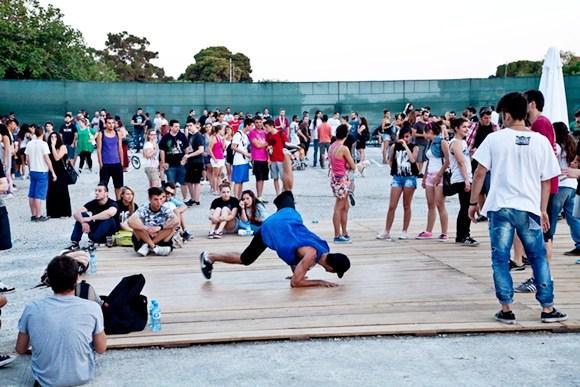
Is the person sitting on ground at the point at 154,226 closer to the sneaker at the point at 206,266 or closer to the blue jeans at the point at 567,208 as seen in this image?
the sneaker at the point at 206,266

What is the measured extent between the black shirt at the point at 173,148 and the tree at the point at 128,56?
82.9 metres

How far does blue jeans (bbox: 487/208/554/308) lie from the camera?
6.25 metres

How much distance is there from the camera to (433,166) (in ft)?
34.5

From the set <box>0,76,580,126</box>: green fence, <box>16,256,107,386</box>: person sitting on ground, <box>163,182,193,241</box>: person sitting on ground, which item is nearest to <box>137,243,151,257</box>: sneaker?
<box>163,182,193,241</box>: person sitting on ground

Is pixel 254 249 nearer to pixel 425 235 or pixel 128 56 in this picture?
pixel 425 235

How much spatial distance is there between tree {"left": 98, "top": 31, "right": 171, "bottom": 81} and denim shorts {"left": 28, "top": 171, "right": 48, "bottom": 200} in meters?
84.1

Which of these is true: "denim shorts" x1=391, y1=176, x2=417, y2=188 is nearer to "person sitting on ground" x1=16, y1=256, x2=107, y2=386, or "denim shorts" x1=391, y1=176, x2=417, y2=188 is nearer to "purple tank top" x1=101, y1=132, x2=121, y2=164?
"purple tank top" x1=101, y1=132, x2=121, y2=164

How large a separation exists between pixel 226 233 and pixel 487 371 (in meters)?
7.07

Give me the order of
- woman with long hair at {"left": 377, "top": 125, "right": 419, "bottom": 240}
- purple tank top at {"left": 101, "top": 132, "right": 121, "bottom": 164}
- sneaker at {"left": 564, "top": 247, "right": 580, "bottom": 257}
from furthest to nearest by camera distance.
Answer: purple tank top at {"left": 101, "top": 132, "right": 121, "bottom": 164}
woman with long hair at {"left": 377, "top": 125, "right": 419, "bottom": 240}
sneaker at {"left": 564, "top": 247, "right": 580, "bottom": 257}

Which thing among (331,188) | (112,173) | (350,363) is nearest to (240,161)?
(112,173)

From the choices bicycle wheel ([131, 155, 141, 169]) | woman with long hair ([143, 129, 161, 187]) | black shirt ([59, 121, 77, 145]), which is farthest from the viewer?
bicycle wheel ([131, 155, 141, 169])

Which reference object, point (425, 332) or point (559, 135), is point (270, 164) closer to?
point (559, 135)

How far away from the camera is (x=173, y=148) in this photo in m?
15.5

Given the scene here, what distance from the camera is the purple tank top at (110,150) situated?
1412 centimetres
